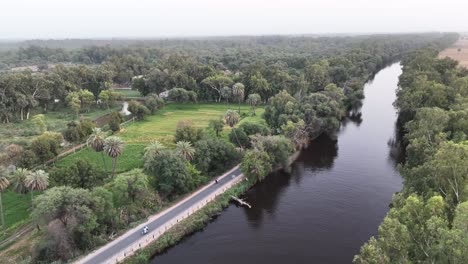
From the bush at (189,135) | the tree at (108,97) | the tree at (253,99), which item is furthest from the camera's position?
the tree at (108,97)

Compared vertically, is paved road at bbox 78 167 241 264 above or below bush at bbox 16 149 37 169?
below

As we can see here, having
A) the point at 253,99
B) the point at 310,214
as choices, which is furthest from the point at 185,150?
the point at 253,99

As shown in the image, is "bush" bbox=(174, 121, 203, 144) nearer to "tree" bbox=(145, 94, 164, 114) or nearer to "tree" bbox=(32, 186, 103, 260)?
"tree" bbox=(32, 186, 103, 260)

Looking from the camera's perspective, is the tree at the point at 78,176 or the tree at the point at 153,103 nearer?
the tree at the point at 78,176

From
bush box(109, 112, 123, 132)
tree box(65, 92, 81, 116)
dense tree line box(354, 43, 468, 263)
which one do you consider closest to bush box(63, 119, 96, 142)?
bush box(109, 112, 123, 132)

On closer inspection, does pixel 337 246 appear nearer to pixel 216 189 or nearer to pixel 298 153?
pixel 216 189

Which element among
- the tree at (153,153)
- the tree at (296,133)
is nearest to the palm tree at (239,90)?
the tree at (296,133)

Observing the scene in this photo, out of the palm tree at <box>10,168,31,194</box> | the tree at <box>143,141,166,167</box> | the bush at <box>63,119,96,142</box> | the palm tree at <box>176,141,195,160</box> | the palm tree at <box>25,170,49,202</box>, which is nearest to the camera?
the palm tree at <box>25,170,49,202</box>

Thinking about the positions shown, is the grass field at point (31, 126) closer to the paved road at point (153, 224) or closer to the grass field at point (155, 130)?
the grass field at point (155, 130)
